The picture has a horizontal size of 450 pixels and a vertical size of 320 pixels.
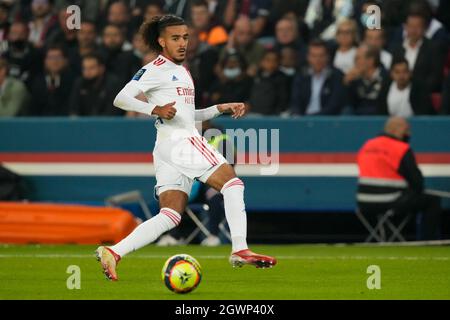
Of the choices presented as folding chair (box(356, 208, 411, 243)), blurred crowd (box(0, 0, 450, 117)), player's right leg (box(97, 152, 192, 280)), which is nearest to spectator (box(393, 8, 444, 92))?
blurred crowd (box(0, 0, 450, 117))

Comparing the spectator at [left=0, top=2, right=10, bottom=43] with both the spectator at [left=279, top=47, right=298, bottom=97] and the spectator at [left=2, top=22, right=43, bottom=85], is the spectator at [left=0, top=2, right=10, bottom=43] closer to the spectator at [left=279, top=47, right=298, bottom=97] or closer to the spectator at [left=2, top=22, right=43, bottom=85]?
the spectator at [left=2, top=22, right=43, bottom=85]

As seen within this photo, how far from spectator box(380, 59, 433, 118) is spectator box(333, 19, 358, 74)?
82 centimetres

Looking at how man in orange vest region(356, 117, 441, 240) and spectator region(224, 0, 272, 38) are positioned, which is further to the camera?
spectator region(224, 0, 272, 38)

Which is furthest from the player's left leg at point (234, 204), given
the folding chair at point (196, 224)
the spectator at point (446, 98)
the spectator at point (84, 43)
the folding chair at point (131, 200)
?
the spectator at point (84, 43)

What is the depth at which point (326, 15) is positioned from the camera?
17.9m

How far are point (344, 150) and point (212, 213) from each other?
212 centimetres

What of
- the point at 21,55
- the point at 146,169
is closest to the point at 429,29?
the point at 146,169

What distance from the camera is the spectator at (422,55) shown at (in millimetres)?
16125

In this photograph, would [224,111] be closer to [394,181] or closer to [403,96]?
[394,181]

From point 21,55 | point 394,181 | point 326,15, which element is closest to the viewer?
point 394,181

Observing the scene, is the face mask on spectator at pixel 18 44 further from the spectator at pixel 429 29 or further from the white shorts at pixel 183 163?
the white shorts at pixel 183 163

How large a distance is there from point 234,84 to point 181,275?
26.9 ft

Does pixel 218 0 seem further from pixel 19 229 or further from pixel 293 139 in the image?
pixel 19 229

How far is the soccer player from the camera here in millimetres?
9820
